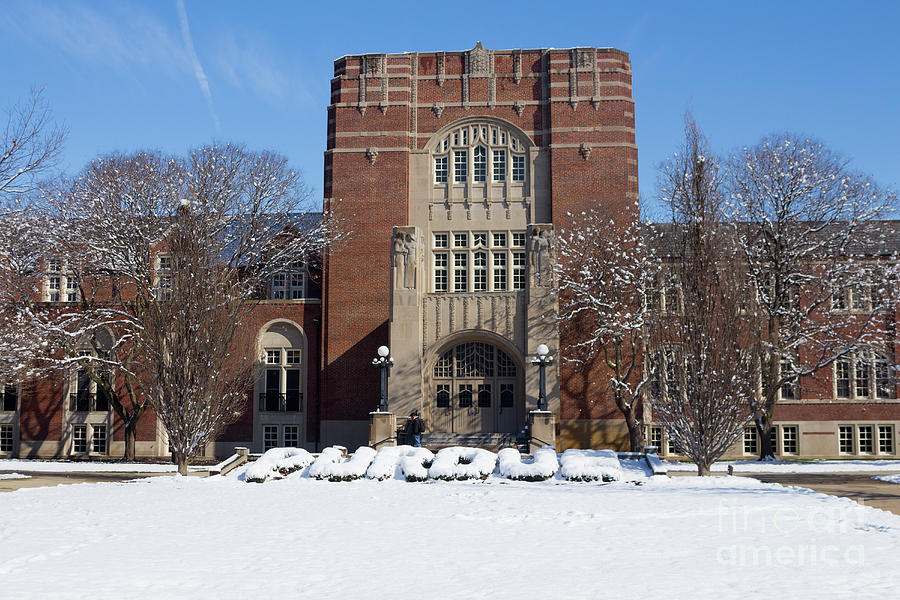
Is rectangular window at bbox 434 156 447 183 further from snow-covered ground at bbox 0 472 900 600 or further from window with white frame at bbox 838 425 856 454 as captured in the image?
window with white frame at bbox 838 425 856 454

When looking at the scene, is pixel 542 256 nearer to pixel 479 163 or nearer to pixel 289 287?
pixel 479 163

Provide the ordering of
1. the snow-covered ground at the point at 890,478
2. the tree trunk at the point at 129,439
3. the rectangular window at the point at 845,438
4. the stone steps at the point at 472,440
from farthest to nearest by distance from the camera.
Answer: the rectangular window at the point at 845,438 < the tree trunk at the point at 129,439 < the stone steps at the point at 472,440 < the snow-covered ground at the point at 890,478

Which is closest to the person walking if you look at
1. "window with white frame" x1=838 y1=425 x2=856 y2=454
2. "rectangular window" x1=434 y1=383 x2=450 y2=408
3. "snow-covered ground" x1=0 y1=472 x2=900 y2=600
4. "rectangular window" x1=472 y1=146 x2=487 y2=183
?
"rectangular window" x1=434 y1=383 x2=450 y2=408

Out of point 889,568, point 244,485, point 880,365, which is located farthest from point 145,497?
point 880,365

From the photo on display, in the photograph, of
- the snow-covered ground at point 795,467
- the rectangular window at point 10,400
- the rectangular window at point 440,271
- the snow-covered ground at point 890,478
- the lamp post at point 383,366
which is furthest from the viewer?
the rectangular window at point 10,400

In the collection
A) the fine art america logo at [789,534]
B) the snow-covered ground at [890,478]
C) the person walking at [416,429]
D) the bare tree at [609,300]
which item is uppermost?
the bare tree at [609,300]

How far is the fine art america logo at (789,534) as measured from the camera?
35.9ft

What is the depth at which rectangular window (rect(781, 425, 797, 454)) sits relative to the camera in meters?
34.7

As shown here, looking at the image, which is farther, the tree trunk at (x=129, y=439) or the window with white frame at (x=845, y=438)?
Answer: the window with white frame at (x=845, y=438)

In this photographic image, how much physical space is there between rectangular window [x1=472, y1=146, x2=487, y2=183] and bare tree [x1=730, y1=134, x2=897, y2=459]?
9994mm

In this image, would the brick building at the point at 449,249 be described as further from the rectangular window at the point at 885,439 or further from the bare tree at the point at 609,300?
the bare tree at the point at 609,300

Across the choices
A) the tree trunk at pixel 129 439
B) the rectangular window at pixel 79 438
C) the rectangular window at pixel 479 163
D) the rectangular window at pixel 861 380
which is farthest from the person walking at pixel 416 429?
the rectangular window at pixel 861 380

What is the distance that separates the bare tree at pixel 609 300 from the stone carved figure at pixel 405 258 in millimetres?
5534

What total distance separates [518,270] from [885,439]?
1664 cm
